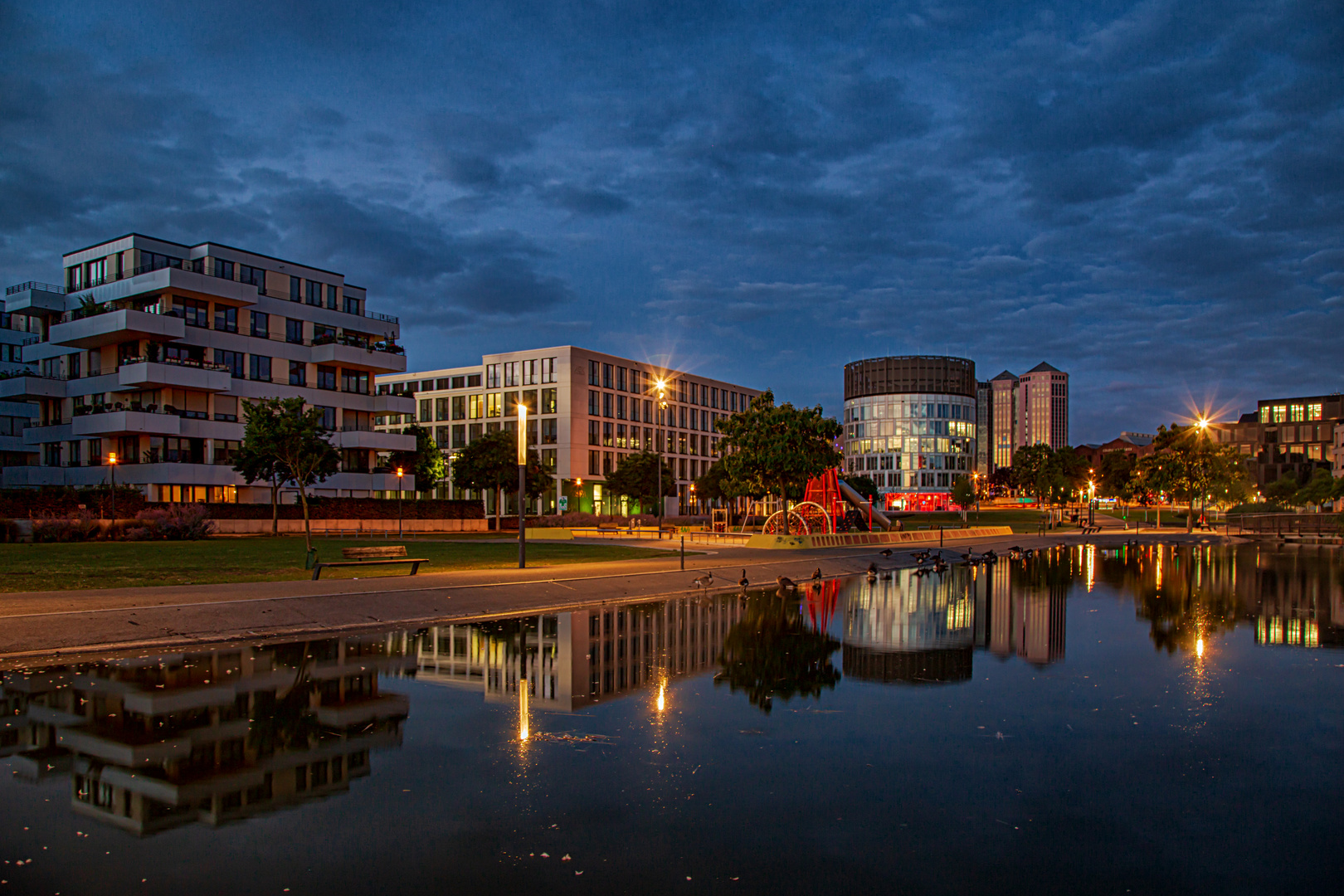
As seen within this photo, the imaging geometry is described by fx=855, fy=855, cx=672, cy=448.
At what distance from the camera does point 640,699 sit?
10664mm

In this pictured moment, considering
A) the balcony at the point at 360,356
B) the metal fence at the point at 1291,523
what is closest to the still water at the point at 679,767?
the balcony at the point at 360,356

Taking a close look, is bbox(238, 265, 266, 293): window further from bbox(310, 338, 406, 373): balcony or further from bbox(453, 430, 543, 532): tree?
bbox(453, 430, 543, 532): tree

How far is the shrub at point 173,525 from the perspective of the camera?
41.7 meters

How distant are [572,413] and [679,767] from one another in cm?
9164

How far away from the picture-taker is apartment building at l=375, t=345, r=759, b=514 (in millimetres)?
98812

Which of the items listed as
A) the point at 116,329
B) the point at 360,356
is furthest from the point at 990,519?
the point at 116,329

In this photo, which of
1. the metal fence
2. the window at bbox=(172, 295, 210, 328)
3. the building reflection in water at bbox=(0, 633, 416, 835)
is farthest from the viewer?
the metal fence

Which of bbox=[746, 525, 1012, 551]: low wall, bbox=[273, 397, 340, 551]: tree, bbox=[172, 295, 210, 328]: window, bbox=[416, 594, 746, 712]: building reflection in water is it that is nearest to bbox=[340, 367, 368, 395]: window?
bbox=[172, 295, 210, 328]: window

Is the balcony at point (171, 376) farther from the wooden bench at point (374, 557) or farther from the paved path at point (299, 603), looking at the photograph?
the paved path at point (299, 603)

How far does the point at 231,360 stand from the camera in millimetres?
66938

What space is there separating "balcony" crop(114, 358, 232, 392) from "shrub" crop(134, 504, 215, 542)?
1619 cm

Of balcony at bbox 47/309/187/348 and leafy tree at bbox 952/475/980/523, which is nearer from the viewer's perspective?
balcony at bbox 47/309/187/348

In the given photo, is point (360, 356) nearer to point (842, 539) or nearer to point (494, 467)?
point (494, 467)

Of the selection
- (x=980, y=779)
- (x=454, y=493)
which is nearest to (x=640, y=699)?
(x=980, y=779)
